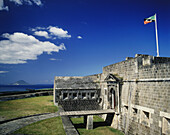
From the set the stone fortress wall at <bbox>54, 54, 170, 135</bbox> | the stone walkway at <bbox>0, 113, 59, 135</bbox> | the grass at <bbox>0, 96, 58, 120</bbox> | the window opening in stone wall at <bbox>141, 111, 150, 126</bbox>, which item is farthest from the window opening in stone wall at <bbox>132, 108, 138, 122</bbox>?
the stone walkway at <bbox>0, 113, 59, 135</bbox>

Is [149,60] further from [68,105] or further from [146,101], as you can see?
[68,105]

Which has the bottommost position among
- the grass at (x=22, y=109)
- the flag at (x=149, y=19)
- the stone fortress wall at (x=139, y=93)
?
the grass at (x=22, y=109)

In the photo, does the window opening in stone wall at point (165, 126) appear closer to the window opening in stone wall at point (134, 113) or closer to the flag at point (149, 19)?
the window opening in stone wall at point (134, 113)

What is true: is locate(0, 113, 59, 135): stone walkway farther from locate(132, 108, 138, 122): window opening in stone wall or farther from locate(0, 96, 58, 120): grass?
locate(132, 108, 138, 122): window opening in stone wall

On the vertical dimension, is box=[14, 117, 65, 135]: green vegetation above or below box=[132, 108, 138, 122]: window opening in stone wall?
below

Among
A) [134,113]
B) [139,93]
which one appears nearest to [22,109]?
[134,113]

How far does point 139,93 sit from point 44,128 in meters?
7.90

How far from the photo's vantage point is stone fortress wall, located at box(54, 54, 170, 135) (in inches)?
356

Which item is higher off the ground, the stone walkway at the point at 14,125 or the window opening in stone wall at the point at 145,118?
the window opening in stone wall at the point at 145,118

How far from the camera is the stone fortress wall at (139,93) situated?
356 inches

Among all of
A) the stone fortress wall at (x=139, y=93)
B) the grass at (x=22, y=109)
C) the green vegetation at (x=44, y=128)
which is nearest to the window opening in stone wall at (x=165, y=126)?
the stone fortress wall at (x=139, y=93)

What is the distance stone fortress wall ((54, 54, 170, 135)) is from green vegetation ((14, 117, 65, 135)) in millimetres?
6294

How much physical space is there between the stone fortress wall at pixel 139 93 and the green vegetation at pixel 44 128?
20.6 feet

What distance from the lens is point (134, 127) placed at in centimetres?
1155
